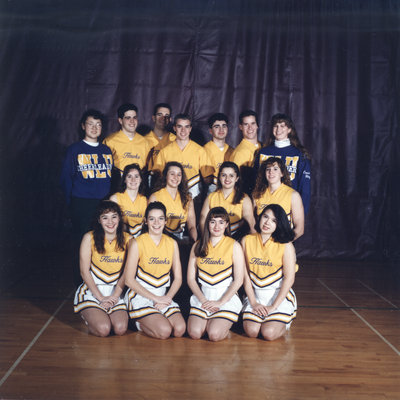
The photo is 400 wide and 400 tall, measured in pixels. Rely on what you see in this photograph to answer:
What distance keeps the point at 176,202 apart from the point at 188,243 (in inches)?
13.1

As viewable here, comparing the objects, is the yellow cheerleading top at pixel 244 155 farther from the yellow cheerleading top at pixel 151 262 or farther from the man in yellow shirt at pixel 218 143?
the yellow cheerleading top at pixel 151 262

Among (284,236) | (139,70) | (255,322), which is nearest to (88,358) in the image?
(255,322)

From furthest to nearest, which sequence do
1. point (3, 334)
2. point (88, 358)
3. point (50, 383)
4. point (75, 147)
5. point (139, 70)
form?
point (139, 70) → point (75, 147) → point (3, 334) → point (88, 358) → point (50, 383)

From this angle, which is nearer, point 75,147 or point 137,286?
point 137,286

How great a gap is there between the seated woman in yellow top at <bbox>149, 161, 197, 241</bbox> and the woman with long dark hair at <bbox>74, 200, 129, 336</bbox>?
46 centimetres

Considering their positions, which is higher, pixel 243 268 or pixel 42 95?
pixel 42 95

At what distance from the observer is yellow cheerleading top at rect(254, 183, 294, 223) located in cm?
344

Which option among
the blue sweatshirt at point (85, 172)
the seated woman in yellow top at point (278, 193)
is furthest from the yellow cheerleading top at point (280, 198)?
the blue sweatshirt at point (85, 172)

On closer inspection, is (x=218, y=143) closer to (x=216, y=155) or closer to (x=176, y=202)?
(x=216, y=155)

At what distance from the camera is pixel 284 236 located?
312 centimetres

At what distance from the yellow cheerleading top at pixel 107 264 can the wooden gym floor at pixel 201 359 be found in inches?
13.6

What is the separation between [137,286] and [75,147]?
126cm

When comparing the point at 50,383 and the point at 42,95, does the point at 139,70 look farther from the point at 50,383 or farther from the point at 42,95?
the point at 50,383

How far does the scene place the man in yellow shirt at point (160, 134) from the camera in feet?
13.5
